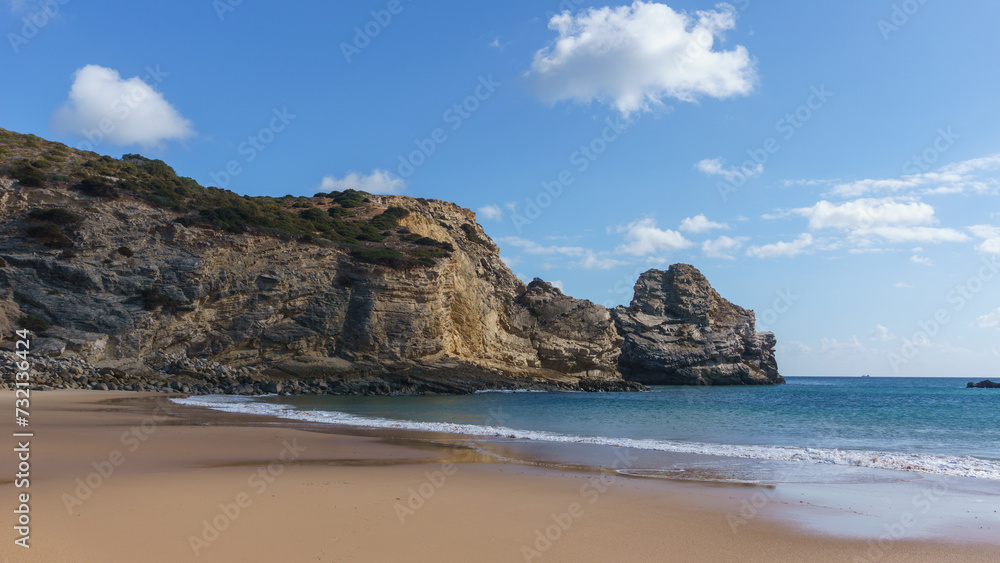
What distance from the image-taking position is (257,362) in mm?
36438

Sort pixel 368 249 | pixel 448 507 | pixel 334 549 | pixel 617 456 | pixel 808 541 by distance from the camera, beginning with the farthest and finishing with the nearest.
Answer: pixel 368 249 < pixel 617 456 < pixel 448 507 < pixel 808 541 < pixel 334 549

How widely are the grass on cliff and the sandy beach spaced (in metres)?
30.8

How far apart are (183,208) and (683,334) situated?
2125 inches

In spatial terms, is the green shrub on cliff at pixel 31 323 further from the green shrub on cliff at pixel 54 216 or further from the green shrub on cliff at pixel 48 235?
the green shrub on cliff at pixel 54 216

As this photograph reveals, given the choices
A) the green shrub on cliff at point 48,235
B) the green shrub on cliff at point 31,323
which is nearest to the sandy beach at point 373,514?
the green shrub on cliff at point 31,323

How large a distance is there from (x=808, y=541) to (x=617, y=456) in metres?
6.06

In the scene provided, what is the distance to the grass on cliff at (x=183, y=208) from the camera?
36.3m

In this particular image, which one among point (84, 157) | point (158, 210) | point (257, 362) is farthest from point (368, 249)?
point (84, 157)

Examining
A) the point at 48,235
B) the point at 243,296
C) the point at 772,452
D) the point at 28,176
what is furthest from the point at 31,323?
the point at 772,452

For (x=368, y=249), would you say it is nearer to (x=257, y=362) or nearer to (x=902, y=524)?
(x=257, y=362)

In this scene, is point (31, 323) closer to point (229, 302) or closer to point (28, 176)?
point (229, 302)

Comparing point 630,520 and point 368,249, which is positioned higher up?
point 368,249

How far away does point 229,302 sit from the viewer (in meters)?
36.6

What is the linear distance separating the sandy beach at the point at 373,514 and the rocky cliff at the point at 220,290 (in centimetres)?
2565
